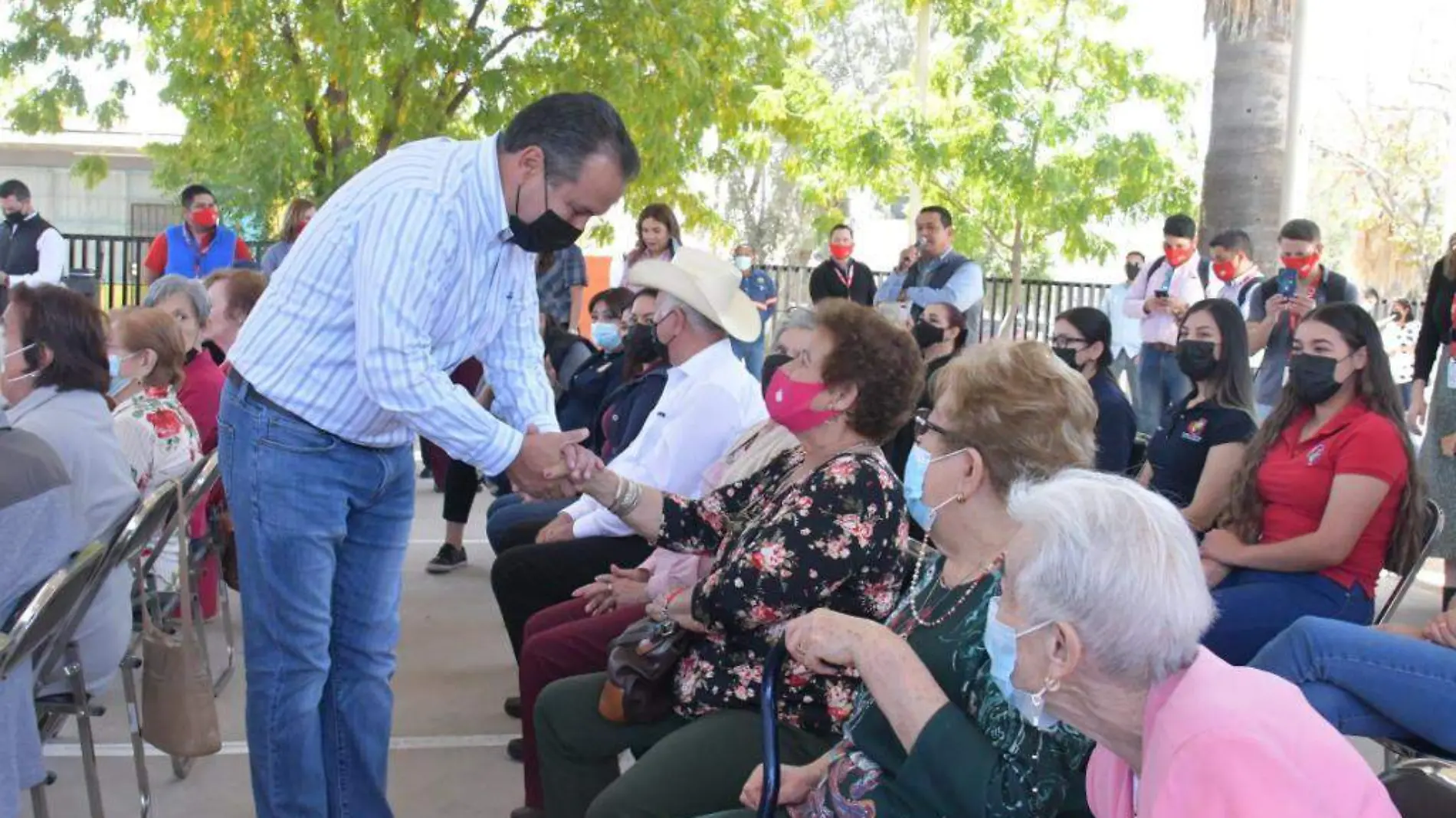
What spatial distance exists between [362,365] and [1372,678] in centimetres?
239

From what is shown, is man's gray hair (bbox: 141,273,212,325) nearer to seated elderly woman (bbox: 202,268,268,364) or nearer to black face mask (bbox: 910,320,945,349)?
seated elderly woman (bbox: 202,268,268,364)

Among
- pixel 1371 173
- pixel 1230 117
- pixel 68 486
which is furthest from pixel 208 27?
pixel 1371 173

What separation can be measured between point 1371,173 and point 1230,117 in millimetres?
21041

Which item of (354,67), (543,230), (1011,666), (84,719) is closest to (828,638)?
(1011,666)

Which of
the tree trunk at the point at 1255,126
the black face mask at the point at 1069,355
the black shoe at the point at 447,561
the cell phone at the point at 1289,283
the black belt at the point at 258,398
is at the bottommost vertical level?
the black shoe at the point at 447,561

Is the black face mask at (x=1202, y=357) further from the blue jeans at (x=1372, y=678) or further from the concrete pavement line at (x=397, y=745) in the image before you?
the concrete pavement line at (x=397, y=745)

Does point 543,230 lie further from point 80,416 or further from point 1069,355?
point 1069,355

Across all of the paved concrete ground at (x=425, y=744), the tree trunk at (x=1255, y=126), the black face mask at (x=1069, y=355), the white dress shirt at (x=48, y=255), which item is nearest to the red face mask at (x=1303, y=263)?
the paved concrete ground at (x=425, y=744)

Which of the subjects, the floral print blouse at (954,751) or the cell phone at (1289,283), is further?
the cell phone at (1289,283)

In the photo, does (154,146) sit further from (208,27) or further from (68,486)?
(68,486)

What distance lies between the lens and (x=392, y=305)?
10.6 ft

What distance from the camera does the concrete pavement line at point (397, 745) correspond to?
4.79 meters

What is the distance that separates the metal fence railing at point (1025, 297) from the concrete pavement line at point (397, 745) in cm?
1047

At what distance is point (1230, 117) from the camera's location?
35.3 feet
